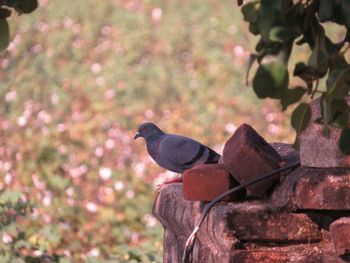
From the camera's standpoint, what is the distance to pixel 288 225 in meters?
2.53

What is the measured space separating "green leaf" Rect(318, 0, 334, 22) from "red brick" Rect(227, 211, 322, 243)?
0.86 metres

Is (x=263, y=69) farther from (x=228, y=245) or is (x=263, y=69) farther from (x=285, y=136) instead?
(x=285, y=136)

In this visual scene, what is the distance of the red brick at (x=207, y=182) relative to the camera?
9.30ft

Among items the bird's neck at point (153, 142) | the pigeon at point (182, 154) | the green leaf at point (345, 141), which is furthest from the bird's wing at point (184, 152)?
the green leaf at point (345, 141)

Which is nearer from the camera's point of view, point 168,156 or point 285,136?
point 168,156

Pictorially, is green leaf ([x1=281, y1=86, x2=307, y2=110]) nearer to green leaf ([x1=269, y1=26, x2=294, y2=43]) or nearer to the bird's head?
green leaf ([x1=269, y1=26, x2=294, y2=43])

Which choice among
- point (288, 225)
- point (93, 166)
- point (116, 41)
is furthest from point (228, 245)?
point (116, 41)

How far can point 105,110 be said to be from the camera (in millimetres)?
9664

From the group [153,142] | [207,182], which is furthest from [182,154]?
[207,182]

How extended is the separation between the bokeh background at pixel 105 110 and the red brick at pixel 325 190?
3.03m

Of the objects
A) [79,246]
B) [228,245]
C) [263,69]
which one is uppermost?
[263,69]

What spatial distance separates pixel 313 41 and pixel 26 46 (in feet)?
32.7

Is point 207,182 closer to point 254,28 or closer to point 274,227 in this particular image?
point 274,227

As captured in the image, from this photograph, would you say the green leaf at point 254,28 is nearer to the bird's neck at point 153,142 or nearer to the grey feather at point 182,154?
the grey feather at point 182,154
